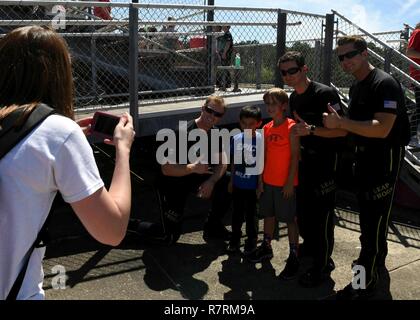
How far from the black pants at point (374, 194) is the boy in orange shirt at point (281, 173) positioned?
595 mm

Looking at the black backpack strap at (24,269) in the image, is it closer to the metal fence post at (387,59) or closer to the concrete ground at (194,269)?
the concrete ground at (194,269)

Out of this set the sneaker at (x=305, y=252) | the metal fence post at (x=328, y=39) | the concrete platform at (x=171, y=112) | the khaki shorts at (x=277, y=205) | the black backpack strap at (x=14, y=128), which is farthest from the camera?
the metal fence post at (x=328, y=39)

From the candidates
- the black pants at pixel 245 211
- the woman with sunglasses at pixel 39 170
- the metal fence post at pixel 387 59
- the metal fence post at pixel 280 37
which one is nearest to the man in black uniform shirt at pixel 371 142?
the black pants at pixel 245 211

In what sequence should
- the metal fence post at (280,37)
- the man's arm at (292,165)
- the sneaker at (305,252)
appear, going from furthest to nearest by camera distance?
the metal fence post at (280,37), the sneaker at (305,252), the man's arm at (292,165)

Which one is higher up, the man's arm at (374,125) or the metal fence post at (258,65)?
the metal fence post at (258,65)

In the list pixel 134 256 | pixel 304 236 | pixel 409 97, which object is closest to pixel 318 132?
pixel 304 236

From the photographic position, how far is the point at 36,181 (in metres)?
1.31

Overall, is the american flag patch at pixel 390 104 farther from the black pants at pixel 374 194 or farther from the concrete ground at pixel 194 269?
the concrete ground at pixel 194 269

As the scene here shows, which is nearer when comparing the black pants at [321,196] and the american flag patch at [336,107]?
the american flag patch at [336,107]

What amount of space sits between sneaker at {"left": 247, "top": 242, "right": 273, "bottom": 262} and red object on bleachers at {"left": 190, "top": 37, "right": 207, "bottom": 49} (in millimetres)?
3510

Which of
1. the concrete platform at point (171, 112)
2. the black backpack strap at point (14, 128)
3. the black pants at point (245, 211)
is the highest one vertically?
the black backpack strap at point (14, 128)

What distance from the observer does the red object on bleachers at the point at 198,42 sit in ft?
22.1

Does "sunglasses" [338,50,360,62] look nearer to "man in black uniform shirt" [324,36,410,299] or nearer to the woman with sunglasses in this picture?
"man in black uniform shirt" [324,36,410,299]

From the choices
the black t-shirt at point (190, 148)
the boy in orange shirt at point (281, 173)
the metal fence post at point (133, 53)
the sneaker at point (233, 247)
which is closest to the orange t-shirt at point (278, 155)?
the boy in orange shirt at point (281, 173)
